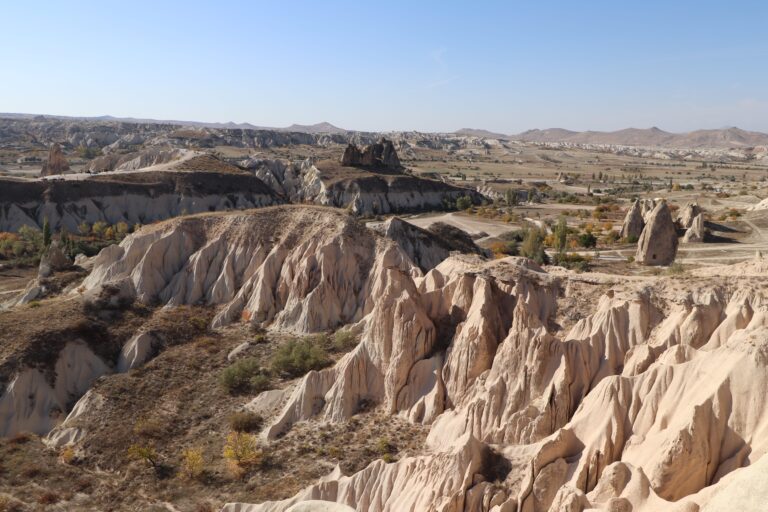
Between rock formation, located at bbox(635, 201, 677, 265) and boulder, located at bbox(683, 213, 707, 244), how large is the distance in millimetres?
12090

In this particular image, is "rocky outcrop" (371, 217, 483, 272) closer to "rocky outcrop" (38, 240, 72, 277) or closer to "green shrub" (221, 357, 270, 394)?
"green shrub" (221, 357, 270, 394)

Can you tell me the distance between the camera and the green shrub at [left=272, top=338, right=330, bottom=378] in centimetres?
2973

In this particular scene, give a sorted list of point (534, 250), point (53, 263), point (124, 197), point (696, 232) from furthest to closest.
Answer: point (124, 197) < point (696, 232) < point (534, 250) < point (53, 263)

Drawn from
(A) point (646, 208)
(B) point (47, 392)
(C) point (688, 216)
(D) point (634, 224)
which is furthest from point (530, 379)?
(A) point (646, 208)

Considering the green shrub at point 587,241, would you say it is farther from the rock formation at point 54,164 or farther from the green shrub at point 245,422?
the rock formation at point 54,164

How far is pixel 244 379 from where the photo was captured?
29422 mm

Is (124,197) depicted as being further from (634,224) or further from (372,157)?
(634,224)

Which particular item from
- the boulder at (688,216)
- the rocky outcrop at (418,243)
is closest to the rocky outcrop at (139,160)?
the rocky outcrop at (418,243)

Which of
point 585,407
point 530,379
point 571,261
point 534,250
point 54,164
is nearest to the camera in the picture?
point 585,407

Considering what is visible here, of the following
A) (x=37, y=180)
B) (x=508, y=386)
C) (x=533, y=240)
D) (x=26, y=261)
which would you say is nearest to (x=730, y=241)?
(x=533, y=240)

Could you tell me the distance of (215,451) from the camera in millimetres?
24281

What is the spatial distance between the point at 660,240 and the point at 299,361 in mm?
41018

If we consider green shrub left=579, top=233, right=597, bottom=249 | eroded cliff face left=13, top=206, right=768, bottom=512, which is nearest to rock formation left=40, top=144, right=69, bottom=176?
eroded cliff face left=13, top=206, right=768, bottom=512

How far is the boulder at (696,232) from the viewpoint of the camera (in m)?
65.8
